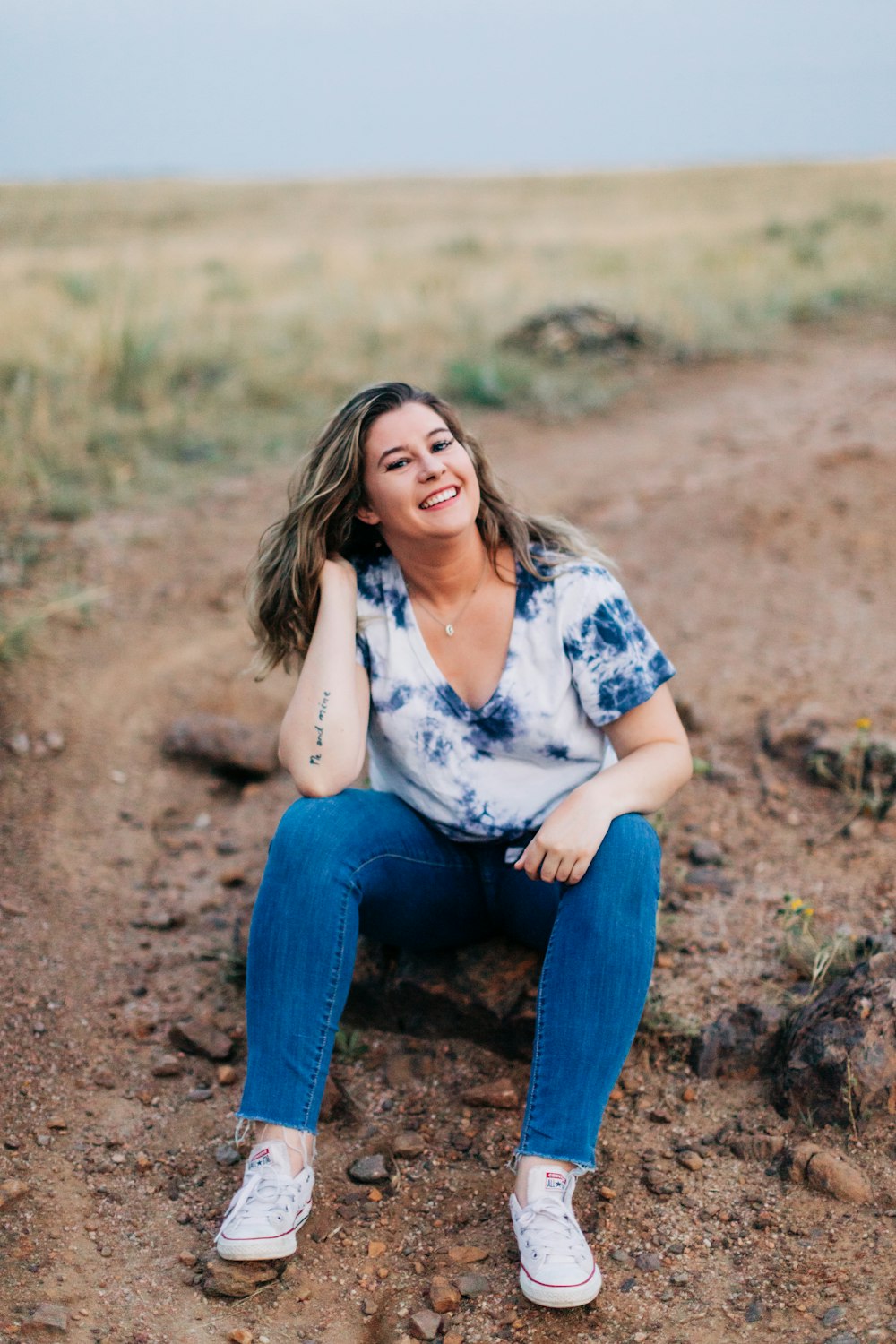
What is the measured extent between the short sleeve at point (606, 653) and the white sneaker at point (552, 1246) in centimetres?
84

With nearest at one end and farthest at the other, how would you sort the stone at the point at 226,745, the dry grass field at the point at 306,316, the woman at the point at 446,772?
the woman at the point at 446,772
the stone at the point at 226,745
the dry grass field at the point at 306,316

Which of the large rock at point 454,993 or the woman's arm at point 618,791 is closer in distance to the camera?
the woman's arm at point 618,791

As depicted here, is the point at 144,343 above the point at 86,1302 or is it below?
above

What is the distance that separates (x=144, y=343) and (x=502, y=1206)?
6.03m

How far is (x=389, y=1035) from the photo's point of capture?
256 cm

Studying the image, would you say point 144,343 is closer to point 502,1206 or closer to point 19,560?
point 19,560

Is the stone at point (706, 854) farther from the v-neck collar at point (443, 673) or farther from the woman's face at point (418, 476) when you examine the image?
the woman's face at point (418, 476)

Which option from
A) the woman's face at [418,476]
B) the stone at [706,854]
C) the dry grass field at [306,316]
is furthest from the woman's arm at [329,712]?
the dry grass field at [306,316]

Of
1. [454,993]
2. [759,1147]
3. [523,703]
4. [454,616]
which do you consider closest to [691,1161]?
[759,1147]

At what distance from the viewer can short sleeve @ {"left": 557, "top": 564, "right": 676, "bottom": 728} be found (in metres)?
2.22

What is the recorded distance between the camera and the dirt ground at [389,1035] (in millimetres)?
1908

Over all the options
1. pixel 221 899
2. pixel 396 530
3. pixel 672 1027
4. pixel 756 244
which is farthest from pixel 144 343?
pixel 756 244

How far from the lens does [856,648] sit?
389 cm

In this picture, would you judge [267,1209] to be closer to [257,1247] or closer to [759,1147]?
[257,1247]
